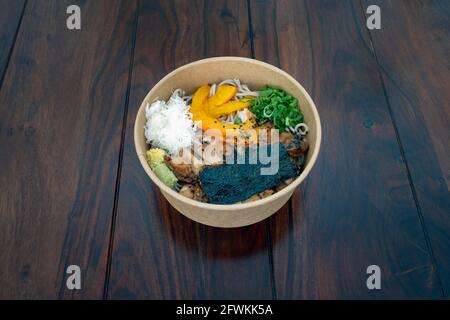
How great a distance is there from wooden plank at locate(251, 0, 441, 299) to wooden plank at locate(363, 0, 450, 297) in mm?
33

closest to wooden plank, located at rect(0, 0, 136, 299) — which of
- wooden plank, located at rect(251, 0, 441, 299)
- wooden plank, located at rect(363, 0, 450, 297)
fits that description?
wooden plank, located at rect(251, 0, 441, 299)

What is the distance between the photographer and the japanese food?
904 mm

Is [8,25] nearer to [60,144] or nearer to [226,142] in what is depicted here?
[60,144]

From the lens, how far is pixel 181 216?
0.97 metres

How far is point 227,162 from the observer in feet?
3.06

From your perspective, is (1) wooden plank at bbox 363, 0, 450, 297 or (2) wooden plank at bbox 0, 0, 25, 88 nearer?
(1) wooden plank at bbox 363, 0, 450, 297

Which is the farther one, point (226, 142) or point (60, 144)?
point (60, 144)

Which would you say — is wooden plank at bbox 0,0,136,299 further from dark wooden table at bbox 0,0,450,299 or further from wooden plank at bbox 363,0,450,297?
wooden plank at bbox 363,0,450,297

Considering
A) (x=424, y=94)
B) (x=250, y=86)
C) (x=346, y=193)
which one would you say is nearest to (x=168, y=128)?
(x=250, y=86)

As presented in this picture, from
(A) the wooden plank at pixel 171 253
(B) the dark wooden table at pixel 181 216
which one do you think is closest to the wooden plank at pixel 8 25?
(B) the dark wooden table at pixel 181 216

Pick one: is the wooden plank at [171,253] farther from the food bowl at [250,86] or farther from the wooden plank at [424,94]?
the wooden plank at [424,94]

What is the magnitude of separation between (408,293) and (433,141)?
42 cm

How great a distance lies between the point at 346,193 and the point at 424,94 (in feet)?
1.36

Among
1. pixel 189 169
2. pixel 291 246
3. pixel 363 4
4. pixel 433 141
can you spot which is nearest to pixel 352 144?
pixel 433 141
